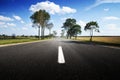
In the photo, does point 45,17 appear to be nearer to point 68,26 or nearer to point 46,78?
point 68,26

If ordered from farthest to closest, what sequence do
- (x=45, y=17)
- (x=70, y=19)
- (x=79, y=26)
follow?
(x=70, y=19) < (x=79, y=26) < (x=45, y=17)

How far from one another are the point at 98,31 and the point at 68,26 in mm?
49011

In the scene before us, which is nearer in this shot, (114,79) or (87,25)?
(114,79)

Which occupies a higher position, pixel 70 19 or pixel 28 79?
pixel 70 19

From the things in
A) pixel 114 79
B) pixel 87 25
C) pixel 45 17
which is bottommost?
pixel 114 79

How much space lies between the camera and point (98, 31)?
53.2m

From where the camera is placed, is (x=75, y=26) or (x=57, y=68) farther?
(x=75, y=26)

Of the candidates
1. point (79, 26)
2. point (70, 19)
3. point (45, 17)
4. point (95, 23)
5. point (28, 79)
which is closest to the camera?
point (28, 79)

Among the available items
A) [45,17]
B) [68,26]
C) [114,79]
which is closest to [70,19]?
[68,26]

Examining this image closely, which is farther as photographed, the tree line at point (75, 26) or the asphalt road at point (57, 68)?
the tree line at point (75, 26)

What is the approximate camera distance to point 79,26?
84.1 metres

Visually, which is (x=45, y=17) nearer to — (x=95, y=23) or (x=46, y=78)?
(x=95, y=23)

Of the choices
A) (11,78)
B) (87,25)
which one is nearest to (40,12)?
(87,25)

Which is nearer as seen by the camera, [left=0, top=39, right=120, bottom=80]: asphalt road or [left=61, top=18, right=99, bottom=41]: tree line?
[left=0, top=39, right=120, bottom=80]: asphalt road
